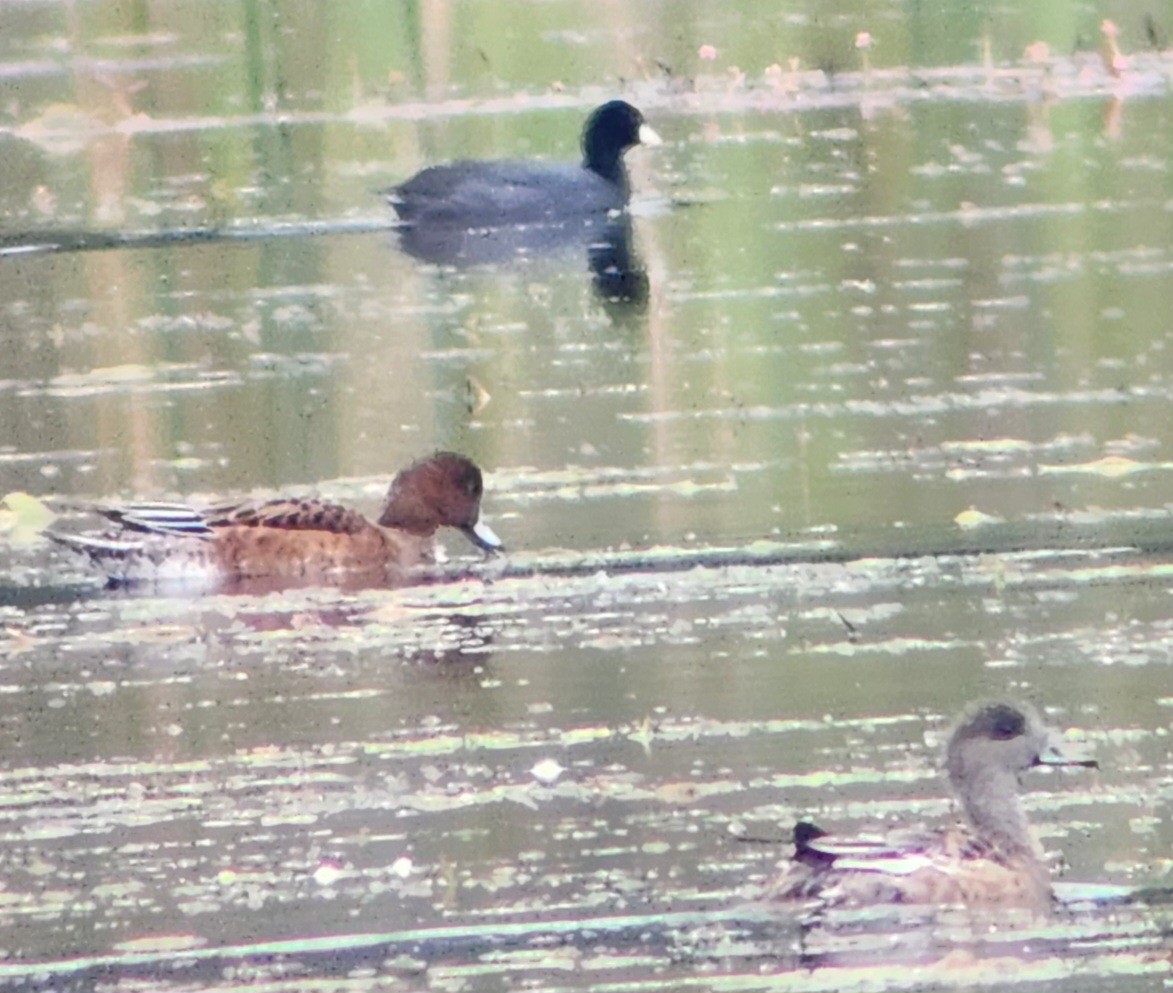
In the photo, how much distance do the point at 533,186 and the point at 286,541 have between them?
107cm

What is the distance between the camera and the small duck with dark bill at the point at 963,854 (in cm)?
185

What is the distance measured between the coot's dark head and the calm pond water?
43 mm

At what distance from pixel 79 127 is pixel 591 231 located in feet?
2.28

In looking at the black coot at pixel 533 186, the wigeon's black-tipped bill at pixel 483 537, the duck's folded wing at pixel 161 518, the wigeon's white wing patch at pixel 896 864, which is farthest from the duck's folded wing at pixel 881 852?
the black coot at pixel 533 186

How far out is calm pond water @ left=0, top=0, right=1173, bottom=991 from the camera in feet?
6.30

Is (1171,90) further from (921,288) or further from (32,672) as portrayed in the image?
(32,672)

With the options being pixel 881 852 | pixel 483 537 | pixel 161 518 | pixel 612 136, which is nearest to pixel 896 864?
pixel 881 852

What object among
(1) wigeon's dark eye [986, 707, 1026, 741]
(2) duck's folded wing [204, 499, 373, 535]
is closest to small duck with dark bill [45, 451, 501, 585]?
(2) duck's folded wing [204, 499, 373, 535]

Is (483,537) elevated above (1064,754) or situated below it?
above

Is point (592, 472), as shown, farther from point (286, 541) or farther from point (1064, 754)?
point (1064, 754)

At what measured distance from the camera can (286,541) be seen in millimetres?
2303

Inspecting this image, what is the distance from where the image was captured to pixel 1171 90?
120 inches

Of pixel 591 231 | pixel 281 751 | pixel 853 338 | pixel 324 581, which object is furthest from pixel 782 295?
pixel 281 751

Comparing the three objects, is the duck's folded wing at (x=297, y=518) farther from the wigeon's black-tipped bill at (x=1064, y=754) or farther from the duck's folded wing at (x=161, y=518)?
the wigeon's black-tipped bill at (x=1064, y=754)
